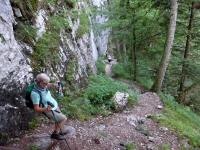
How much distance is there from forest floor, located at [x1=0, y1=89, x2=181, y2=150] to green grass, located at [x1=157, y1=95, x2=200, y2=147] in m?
0.43

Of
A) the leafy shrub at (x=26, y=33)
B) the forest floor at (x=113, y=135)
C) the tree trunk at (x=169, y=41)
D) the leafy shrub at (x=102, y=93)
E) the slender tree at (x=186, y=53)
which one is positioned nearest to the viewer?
the forest floor at (x=113, y=135)

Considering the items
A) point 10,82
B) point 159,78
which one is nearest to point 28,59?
point 10,82

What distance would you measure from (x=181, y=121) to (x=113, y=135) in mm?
3974

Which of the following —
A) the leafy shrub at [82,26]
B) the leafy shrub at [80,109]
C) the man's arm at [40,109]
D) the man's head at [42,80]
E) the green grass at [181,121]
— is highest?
the leafy shrub at [82,26]

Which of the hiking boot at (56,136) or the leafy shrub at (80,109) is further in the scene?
the leafy shrub at (80,109)

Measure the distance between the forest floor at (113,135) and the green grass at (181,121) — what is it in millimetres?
431

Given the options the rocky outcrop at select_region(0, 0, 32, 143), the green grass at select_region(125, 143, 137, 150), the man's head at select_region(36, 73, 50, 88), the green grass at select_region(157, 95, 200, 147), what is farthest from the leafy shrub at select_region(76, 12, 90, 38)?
the man's head at select_region(36, 73, 50, 88)

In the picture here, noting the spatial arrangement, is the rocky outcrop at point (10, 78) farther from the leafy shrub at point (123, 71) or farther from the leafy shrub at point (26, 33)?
the leafy shrub at point (123, 71)

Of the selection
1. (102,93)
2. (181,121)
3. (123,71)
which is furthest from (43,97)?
(123,71)

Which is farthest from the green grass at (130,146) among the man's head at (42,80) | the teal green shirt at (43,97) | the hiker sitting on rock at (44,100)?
the man's head at (42,80)

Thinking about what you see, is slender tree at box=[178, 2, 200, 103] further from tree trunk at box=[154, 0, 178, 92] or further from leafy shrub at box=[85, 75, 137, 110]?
leafy shrub at box=[85, 75, 137, 110]

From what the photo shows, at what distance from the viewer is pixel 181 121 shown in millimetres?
13281

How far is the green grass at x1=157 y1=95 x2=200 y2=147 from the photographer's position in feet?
37.9

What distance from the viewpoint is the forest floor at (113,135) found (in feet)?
28.2
